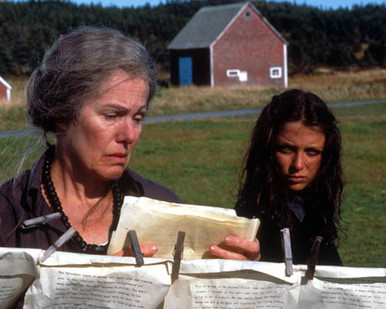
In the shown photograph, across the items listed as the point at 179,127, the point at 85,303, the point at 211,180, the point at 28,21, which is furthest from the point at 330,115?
the point at 28,21

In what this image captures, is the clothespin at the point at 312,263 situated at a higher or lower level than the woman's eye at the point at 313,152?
higher

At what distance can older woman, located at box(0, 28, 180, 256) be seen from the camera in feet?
8.26

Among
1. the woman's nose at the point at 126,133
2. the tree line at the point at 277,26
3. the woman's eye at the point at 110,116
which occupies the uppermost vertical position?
the woman's eye at the point at 110,116

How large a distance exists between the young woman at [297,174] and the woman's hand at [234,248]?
0.85 metres

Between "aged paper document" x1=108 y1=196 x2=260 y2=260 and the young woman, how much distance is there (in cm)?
90

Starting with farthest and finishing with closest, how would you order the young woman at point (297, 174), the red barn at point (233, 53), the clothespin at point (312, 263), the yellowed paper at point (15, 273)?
the red barn at point (233, 53)
the young woman at point (297, 174)
the yellowed paper at point (15, 273)
the clothespin at point (312, 263)

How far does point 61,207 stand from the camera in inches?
105

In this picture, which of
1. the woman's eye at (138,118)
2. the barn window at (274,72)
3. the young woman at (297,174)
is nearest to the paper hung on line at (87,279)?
the woman's eye at (138,118)

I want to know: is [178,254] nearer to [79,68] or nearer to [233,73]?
[79,68]

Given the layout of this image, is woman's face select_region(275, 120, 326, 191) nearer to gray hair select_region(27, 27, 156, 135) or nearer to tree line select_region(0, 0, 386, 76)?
gray hair select_region(27, 27, 156, 135)

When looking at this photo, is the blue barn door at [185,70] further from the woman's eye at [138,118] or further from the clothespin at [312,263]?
the clothespin at [312,263]

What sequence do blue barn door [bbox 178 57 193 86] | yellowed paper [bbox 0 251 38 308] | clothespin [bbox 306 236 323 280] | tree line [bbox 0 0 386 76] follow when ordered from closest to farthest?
clothespin [bbox 306 236 323 280] < yellowed paper [bbox 0 251 38 308] < blue barn door [bbox 178 57 193 86] < tree line [bbox 0 0 386 76]

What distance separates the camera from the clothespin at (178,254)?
2.03 metres

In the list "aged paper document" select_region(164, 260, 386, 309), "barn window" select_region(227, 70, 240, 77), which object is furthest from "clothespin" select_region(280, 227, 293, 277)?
"barn window" select_region(227, 70, 240, 77)
